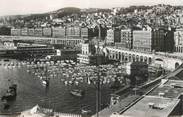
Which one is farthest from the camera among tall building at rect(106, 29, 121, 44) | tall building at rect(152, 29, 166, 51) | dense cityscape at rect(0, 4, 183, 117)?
tall building at rect(152, 29, 166, 51)

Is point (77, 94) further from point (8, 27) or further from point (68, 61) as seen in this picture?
point (8, 27)

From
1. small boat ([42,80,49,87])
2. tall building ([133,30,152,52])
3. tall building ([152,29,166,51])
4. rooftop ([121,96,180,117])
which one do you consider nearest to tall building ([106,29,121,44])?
tall building ([133,30,152,52])

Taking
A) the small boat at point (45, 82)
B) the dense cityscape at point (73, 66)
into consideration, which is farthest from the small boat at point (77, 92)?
the small boat at point (45, 82)

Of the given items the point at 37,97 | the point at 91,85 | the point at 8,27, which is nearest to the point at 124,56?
the point at 91,85

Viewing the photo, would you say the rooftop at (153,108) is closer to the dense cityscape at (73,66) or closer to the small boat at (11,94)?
the dense cityscape at (73,66)

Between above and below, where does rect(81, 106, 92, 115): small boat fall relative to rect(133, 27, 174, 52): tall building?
below

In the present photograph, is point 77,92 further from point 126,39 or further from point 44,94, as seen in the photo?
point 126,39

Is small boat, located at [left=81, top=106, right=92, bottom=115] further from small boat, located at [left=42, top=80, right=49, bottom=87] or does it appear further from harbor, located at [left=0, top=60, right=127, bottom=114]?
small boat, located at [left=42, top=80, right=49, bottom=87]
